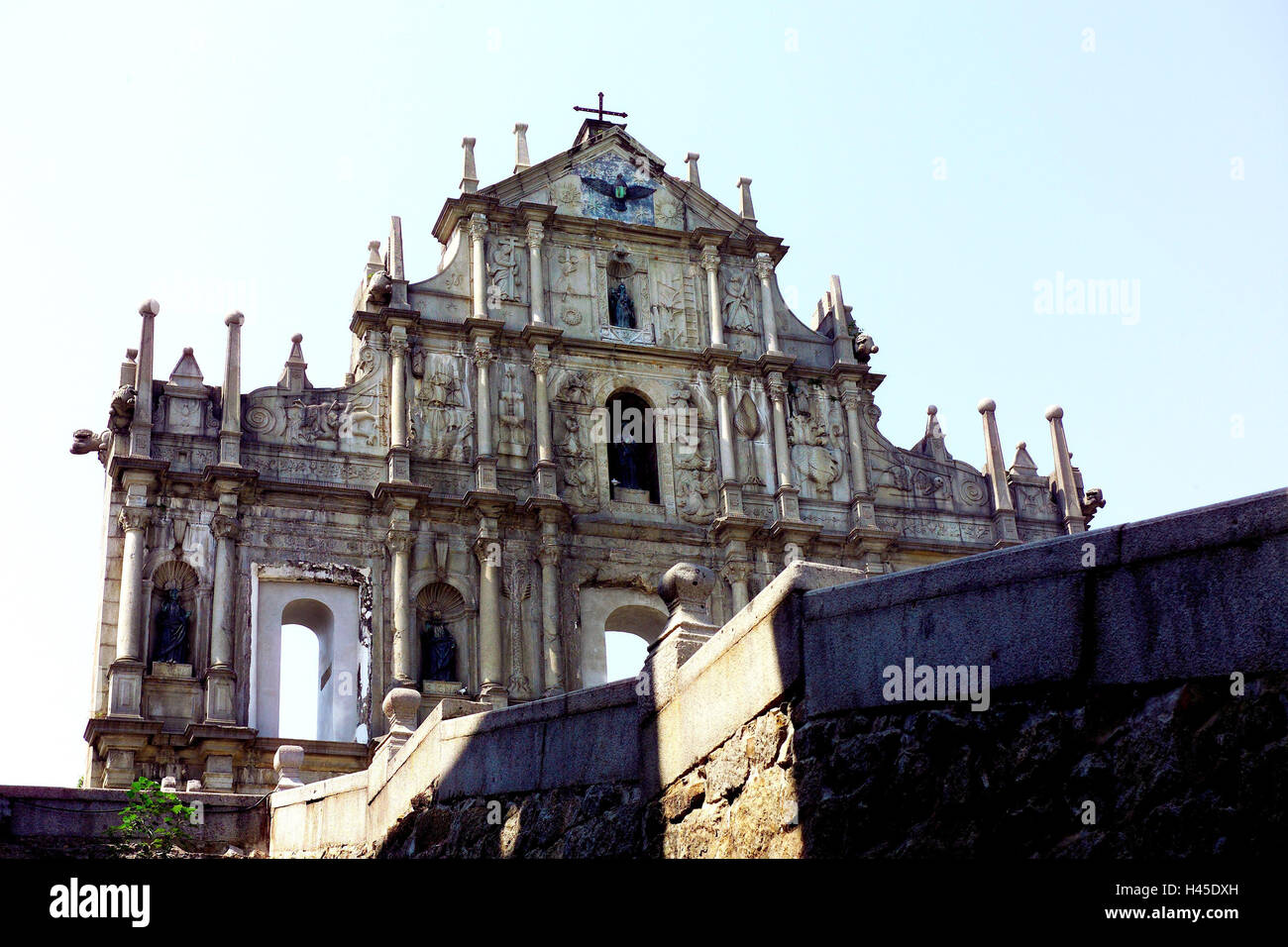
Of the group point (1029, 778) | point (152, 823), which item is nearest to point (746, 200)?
point (152, 823)

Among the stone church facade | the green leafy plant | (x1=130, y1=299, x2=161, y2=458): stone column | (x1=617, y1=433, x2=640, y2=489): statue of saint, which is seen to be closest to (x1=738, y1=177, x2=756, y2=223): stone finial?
the stone church facade

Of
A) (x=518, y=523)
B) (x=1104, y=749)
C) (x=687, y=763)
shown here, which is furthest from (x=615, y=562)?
(x=1104, y=749)

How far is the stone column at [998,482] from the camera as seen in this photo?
92.2ft

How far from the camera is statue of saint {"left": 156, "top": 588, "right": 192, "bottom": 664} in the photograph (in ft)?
76.0

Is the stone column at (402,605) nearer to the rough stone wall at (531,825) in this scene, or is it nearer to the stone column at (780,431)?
the stone column at (780,431)

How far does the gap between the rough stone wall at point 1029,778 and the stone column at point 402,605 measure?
15.0m

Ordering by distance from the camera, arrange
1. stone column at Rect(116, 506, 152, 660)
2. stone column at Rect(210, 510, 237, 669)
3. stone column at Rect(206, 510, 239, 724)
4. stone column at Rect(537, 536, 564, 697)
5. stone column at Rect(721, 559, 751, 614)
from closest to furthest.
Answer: stone column at Rect(206, 510, 239, 724) < stone column at Rect(116, 506, 152, 660) < stone column at Rect(210, 510, 237, 669) < stone column at Rect(537, 536, 564, 697) < stone column at Rect(721, 559, 751, 614)

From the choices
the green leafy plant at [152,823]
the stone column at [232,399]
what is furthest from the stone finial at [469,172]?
the green leafy plant at [152,823]

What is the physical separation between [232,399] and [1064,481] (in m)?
13.9

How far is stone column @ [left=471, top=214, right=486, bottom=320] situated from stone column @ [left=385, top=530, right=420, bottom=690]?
4067 mm

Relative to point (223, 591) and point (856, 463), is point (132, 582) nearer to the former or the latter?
point (223, 591)

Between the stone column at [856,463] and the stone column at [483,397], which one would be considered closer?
the stone column at [483,397]

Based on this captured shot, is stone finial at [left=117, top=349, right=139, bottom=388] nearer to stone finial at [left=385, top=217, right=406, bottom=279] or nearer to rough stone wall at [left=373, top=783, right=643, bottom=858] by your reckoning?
stone finial at [left=385, top=217, right=406, bottom=279]
